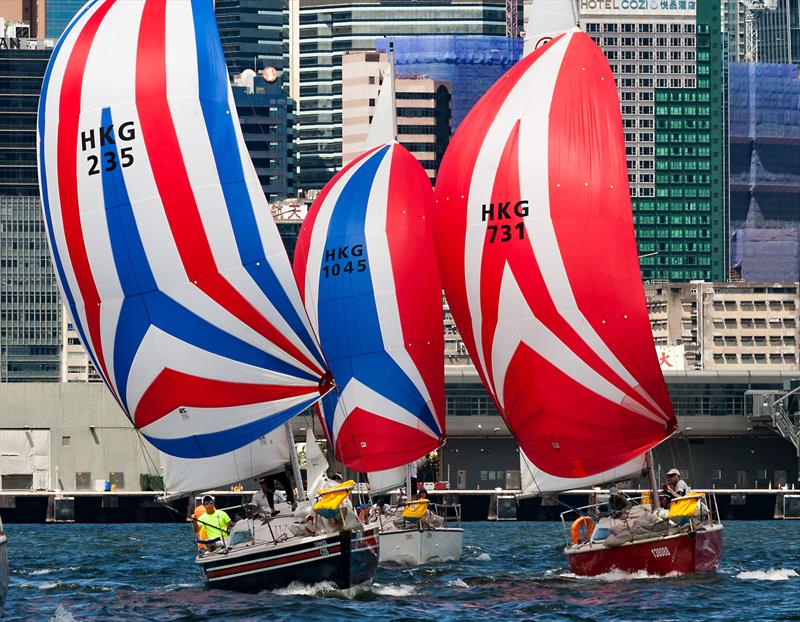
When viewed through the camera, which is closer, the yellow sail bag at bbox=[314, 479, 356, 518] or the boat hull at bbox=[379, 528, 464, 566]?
the yellow sail bag at bbox=[314, 479, 356, 518]

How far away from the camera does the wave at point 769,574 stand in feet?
154

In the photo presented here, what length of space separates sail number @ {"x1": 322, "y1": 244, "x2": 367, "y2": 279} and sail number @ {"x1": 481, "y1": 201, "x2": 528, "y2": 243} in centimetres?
1192

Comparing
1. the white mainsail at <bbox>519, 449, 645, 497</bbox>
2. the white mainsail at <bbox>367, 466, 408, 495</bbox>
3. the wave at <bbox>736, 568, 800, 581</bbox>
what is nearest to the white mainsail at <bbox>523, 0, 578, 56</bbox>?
the white mainsail at <bbox>519, 449, 645, 497</bbox>

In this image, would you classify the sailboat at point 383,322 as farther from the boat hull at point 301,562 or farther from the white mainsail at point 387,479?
the boat hull at point 301,562

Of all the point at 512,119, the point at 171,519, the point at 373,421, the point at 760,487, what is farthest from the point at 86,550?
the point at 760,487

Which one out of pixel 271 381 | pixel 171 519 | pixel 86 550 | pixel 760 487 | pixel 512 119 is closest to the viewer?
pixel 271 381

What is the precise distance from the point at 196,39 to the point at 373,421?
1639 centimetres

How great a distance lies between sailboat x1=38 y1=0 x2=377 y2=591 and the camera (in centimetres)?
4019

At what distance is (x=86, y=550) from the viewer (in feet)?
219

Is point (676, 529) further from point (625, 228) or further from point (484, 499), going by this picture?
point (484, 499)

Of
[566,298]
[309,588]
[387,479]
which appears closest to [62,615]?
[309,588]

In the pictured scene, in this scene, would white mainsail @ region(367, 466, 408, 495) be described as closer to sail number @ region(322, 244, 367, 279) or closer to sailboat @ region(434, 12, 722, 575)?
sail number @ region(322, 244, 367, 279)

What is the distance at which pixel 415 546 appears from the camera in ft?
175

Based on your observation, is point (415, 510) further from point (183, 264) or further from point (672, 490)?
point (183, 264)
